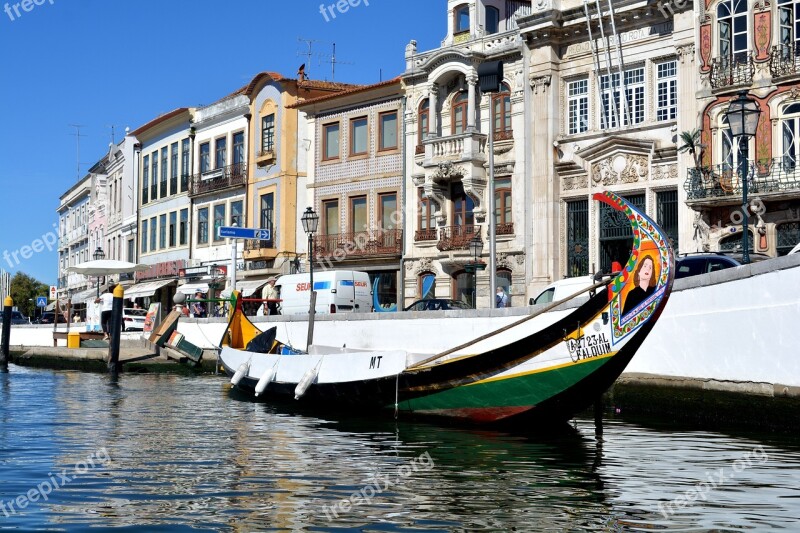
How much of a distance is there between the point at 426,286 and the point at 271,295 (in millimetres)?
6871

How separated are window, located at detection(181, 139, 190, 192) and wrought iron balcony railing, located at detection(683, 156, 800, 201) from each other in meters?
29.5

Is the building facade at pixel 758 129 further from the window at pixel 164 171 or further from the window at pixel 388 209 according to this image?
the window at pixel 164 171

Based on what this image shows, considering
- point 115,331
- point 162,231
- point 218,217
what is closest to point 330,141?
point 218,217

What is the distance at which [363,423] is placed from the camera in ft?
61.6

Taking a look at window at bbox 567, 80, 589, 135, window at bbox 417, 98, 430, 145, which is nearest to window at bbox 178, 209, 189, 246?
window at bbox 417, 98, 430, 145

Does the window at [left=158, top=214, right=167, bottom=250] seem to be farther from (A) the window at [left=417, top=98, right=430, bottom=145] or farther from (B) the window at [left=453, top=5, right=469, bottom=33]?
(B) the window at [left=453, top=5, right=469, bottom=33]

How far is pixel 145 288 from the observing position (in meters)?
54.8

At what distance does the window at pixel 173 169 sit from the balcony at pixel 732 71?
31.5 metres

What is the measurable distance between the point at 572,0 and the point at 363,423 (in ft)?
67.7

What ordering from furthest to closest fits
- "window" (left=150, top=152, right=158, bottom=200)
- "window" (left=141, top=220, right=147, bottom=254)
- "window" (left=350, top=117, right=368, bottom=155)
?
"window" (left=141, top=220, right=147, bottom=254) → "window" (left=150, top=152, right=158, bottom=200) → "window" (left=350, top=117, right=368, bottom=155)

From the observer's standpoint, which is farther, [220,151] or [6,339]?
Answer: [220,151]

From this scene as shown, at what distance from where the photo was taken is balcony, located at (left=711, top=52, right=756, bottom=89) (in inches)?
1176

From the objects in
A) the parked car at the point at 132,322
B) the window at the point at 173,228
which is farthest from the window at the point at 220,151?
the parked car at the point at 132,322

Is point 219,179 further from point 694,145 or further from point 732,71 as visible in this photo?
point 732,71
